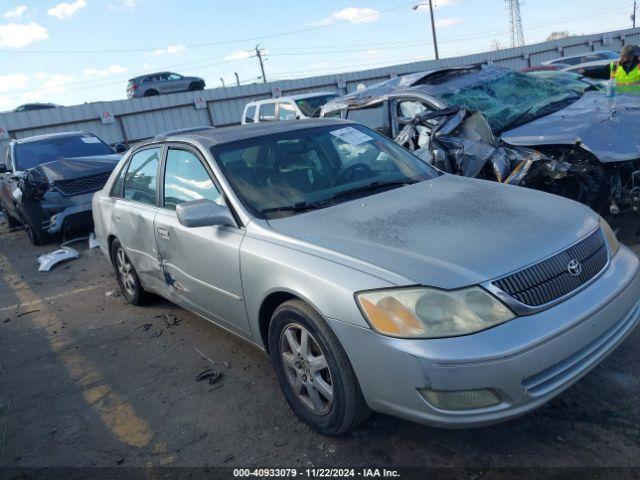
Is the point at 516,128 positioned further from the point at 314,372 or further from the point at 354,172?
the point at 314,372

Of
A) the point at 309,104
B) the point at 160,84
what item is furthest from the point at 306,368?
the point at 160,84

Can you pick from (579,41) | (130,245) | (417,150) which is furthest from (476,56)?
(130,245)

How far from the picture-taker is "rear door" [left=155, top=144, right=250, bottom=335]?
3.04 m

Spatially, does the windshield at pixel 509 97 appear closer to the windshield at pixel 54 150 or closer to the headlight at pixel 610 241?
the headlight at pixel 610 241

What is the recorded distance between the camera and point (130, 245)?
14.5ft

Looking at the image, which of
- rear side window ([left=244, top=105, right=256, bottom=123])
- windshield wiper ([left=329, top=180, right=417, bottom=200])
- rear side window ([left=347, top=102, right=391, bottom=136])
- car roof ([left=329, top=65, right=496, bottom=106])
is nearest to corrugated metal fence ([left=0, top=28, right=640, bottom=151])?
rear side window ([left=244, top=105, right=256, bottom=123])

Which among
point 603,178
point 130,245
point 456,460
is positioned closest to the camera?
point 456,460

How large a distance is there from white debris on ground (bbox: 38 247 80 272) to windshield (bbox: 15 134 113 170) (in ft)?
7.08

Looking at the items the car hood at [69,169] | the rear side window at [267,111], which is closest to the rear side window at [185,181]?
the car hood at [69,169]

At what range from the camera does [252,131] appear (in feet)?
12.0

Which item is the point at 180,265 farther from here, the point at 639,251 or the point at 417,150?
the point at 639,251

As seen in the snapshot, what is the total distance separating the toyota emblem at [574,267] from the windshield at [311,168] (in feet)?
4.12

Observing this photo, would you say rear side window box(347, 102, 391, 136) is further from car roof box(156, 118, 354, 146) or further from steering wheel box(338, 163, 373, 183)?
steering wheel box(338, 163, 373, 183)

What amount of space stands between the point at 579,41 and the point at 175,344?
3274 cm
